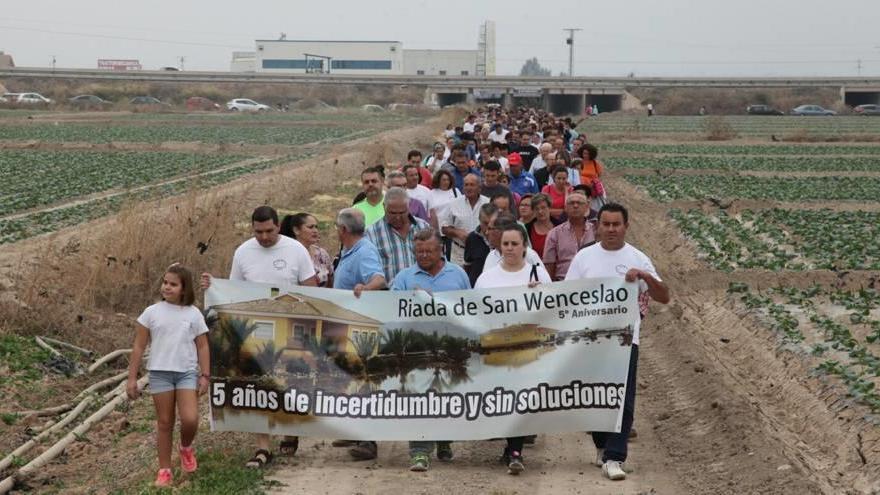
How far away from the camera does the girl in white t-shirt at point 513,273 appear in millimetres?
9422

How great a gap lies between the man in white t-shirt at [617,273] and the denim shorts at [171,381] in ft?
9.43

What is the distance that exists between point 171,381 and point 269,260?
1330mm

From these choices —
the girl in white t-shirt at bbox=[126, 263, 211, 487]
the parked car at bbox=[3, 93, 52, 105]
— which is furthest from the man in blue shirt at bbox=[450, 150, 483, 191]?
the parked car at bbox=[3, 93, 52, 105]

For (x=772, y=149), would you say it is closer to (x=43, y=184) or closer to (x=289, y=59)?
(x=43, y=184)

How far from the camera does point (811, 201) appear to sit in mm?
30734

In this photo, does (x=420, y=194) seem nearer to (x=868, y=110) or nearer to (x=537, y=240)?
(x=537, y=240)

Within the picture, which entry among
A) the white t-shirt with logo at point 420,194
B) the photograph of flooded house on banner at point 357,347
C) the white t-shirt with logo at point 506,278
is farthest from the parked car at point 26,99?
the white t-shirt with logo at point 506,278

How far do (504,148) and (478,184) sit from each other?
6.30m

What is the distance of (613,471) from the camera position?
9.22m

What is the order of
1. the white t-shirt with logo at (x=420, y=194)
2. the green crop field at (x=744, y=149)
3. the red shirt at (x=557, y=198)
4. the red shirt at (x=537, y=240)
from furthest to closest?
the green crop field at (x=744, y=149), the white t-shirt with logo at (x=420, y=194), the red shirt at (x=557, y=198), the red shirt at (x=537, y=240)

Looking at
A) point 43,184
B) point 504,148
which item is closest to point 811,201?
point 504,148

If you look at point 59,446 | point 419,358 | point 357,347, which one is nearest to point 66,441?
point 59,446

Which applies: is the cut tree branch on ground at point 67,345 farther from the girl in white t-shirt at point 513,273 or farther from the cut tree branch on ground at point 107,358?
the girl in white t-shirt at point 513,273

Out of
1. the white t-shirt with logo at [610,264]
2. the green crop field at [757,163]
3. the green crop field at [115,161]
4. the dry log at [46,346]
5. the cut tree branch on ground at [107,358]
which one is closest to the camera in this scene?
the white t-shirt with logo at [610,264]
